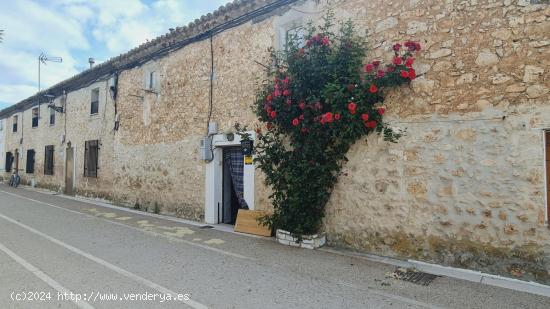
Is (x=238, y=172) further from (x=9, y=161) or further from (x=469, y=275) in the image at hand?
(x=9, y=161)

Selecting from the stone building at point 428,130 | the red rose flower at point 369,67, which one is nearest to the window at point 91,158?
the stone building at point 428,130

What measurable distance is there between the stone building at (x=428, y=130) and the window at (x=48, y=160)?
415 inches

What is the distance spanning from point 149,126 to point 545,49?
9.56m

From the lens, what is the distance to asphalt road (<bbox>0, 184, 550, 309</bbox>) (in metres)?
3.71

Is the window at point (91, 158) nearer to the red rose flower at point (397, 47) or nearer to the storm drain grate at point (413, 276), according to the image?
the red rose flower at point (397, 47)

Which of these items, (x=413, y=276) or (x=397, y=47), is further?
(x=397, y=47)

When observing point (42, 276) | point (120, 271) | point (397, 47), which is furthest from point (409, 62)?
point (42, 276)

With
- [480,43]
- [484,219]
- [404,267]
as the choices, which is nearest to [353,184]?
[404,267]

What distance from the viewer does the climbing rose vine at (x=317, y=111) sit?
Result: 5547 mm

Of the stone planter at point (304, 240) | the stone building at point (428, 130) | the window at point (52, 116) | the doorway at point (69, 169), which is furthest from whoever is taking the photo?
the window at point (52, 116)

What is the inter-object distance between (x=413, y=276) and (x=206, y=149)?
553cm

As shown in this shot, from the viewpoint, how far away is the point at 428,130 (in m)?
5.17

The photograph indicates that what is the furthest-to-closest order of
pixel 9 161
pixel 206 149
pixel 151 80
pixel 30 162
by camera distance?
pixel 9 161
pixel 30 162
pixel 151 80
pixel 206 149

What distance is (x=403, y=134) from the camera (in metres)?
5.40
